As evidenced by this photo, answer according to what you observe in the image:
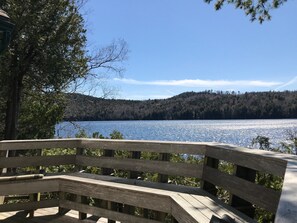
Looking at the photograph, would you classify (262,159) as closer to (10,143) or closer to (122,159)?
(122,159)

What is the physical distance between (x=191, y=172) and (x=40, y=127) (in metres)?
15.3

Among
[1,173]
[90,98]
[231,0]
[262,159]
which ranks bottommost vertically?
[1,173]

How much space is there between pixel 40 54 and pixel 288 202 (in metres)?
15.1

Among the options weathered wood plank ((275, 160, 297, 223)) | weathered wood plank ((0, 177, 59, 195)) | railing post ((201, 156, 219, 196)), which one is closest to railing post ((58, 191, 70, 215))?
weathered wood plank ((0, 177, 59, 195))

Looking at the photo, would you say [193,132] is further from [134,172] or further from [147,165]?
[147,165]

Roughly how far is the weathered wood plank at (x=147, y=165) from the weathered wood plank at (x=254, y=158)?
0.33 metres

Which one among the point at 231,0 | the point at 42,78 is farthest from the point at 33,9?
the point at 231,0

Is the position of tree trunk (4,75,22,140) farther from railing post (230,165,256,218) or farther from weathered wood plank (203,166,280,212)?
railing post (230,165,256,218)

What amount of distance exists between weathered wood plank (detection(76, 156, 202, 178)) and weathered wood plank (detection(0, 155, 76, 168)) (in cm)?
17

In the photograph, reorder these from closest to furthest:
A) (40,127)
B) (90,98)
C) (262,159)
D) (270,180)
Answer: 1. (262,159)
2. (270,180)
3. (40,127)
4. (90,98)

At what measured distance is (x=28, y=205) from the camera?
16.6ft

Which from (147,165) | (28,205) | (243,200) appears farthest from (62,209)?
(243,200)

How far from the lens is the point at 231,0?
397 inches

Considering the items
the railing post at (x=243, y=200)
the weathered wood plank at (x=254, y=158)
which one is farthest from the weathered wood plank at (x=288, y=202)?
the railing post at (x=243, y=200)
